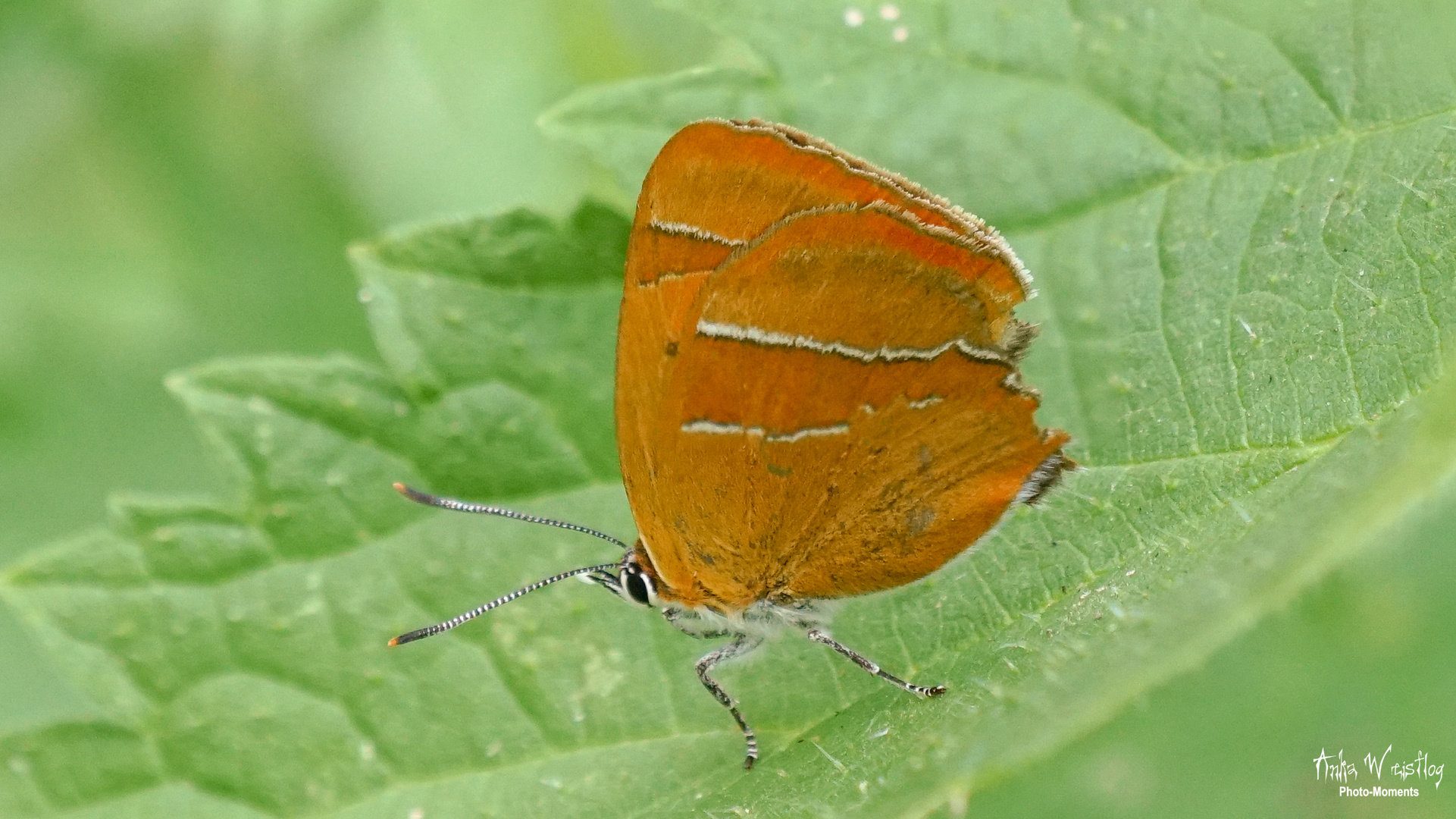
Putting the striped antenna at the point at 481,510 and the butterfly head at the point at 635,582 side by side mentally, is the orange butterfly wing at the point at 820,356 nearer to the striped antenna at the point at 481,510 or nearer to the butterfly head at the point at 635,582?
the butterfly head at the point at 635,582

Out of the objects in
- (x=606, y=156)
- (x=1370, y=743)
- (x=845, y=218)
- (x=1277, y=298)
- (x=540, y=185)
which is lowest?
(x=1370, y=743)

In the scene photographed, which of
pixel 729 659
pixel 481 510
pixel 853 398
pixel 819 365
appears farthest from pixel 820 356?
pixel 481 510

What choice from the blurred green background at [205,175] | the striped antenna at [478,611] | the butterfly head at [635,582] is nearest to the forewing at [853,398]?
the butterfly head at [635,582]

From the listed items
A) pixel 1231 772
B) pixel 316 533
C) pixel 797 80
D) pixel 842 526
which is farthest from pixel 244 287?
pixel 1231 772

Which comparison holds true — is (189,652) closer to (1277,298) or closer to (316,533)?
(316,533)

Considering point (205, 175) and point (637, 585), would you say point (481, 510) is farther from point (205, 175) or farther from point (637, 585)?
point (205, 175)

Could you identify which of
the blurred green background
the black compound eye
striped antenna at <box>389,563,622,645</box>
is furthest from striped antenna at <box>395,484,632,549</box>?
the blurred green background

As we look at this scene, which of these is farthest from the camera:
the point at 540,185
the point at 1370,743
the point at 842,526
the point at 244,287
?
the point at 244,287
